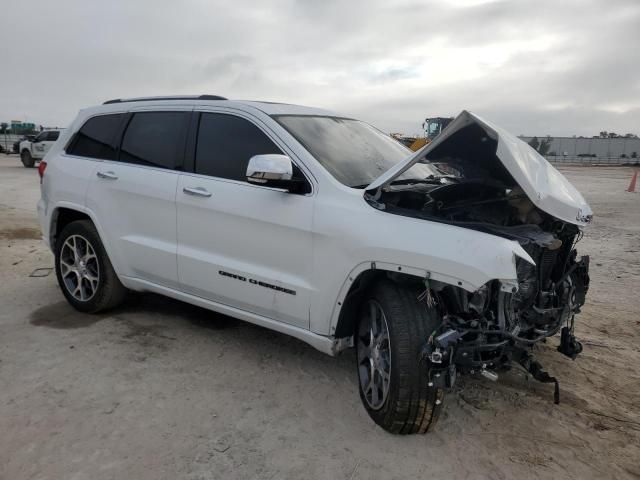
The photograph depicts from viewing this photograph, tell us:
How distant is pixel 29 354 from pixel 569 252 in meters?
3.92

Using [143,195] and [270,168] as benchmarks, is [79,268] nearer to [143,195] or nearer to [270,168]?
[143,195]

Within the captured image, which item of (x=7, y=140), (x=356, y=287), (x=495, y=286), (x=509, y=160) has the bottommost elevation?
(x=7, y=140)

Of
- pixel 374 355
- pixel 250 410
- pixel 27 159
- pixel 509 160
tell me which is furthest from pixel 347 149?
pixel 27 159

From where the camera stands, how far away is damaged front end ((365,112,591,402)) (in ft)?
8.98

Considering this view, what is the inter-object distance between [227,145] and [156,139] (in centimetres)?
79

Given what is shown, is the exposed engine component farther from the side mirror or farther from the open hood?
the side mirror

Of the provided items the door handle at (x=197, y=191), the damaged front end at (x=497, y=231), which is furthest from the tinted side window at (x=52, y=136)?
the damaged front end at (x=497, y=231)

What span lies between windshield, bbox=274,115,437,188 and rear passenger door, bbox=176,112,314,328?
21 cm

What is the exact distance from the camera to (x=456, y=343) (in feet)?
8.73

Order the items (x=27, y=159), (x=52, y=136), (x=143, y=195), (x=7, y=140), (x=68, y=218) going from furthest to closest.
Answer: (x=7, y=140) → (x=52, y=136) → (x=27, y=159) → (x=68, y=218) → (x=143, y=195)

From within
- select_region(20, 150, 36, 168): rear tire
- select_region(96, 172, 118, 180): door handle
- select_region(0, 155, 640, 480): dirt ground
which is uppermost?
select_region(96, 172, 118, 180): door handle

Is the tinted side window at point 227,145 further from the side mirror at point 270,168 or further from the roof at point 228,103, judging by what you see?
the side mirror at point 270,168

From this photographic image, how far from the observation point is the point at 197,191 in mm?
3799

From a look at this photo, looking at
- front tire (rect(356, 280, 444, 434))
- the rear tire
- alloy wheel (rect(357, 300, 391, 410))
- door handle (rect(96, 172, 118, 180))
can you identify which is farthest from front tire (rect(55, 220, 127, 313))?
the rear tire
